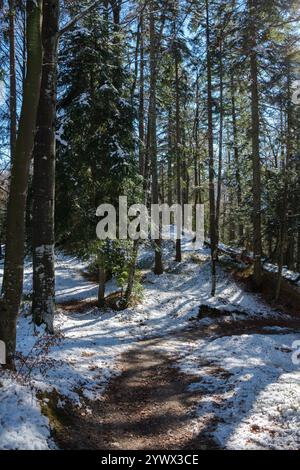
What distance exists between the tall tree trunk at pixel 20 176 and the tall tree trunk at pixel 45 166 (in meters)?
2.78

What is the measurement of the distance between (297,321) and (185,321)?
4972mm

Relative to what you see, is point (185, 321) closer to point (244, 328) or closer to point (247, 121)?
point (244, 328)

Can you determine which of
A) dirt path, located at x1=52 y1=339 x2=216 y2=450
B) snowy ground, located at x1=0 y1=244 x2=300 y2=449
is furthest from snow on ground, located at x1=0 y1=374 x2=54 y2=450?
dirt path, located at x1=52 y1=339 x2=216 y2=450

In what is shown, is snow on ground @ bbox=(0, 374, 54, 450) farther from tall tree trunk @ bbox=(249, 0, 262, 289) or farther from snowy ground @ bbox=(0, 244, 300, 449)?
tall tree trunk @ bbox=(249, 0, 262, 289)

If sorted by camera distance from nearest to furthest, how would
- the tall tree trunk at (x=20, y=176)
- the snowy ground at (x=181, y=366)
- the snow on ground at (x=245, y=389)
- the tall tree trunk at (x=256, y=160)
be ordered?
the snowy ground at (x=181, y=366)
the snow on ground at (x=245, y=389)
the tall tree trunk at (x=20, y=176)
the tall tree trunk at (x=256, y=160)

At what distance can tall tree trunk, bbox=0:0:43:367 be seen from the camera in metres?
6.05

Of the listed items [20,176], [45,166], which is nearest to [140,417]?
[20,176]

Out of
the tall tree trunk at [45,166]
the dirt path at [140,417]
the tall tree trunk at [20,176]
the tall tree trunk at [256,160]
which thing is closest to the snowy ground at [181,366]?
the dirt path at [140,417]

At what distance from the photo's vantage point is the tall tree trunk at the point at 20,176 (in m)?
6.05

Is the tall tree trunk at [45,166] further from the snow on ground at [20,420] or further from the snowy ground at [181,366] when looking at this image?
the snow on ground at [20,420]

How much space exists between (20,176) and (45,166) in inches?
120

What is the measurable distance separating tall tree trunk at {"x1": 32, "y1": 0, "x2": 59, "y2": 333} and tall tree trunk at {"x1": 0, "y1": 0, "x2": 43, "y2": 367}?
2.78 m

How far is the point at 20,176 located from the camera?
6043 mm

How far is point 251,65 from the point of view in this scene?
18625 mm
